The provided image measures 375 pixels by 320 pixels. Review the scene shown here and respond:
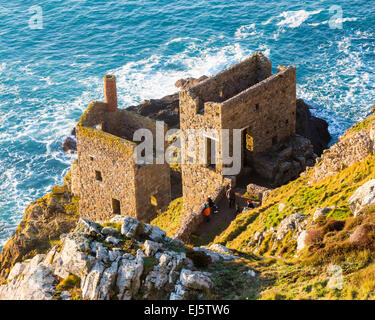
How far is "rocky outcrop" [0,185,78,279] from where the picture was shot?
128ft

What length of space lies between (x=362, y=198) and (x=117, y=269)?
9.34m

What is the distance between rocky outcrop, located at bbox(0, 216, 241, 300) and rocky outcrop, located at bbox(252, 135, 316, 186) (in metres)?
15.0

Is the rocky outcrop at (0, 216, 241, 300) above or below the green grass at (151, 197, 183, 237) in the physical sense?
above

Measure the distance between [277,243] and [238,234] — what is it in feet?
15.7

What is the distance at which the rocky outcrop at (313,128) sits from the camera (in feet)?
165

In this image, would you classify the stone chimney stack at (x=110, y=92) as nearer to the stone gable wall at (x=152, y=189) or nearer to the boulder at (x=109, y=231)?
the stone gable wall at (x=152, y=189)

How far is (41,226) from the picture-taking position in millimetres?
41125

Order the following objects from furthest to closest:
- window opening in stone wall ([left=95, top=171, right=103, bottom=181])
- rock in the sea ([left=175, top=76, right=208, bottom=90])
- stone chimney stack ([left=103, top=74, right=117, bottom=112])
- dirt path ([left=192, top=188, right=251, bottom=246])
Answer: rock in the sea ([left=175, top=76, right=208, bottom=90]) < stone chimney stack ([left=103, top=74, right=117, bottom=112]) < window opening in stone wall ([left=95, top=171, right=103, bottom=181]) < dirt path ([left=192, top=188, right=251, bottom=246])

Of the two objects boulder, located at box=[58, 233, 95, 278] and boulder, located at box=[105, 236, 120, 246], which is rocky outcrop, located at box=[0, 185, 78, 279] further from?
boulder, located at box=[105, 236, 120, 246]

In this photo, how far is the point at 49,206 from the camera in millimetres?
42844

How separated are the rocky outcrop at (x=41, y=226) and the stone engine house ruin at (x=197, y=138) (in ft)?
15.6

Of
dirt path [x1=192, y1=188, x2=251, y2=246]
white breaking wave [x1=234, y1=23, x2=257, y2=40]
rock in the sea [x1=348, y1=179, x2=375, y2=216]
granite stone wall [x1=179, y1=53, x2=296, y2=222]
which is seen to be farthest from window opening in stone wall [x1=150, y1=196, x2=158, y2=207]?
white breaking wave [x1=234, y1=23, x2=257, y2=40]

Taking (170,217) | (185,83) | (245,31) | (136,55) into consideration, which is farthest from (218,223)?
(245,31)

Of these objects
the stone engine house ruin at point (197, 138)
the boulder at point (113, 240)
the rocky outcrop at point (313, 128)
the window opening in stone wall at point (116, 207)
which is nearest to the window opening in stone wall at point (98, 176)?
the stone engine house ruin at point (197, 138)
